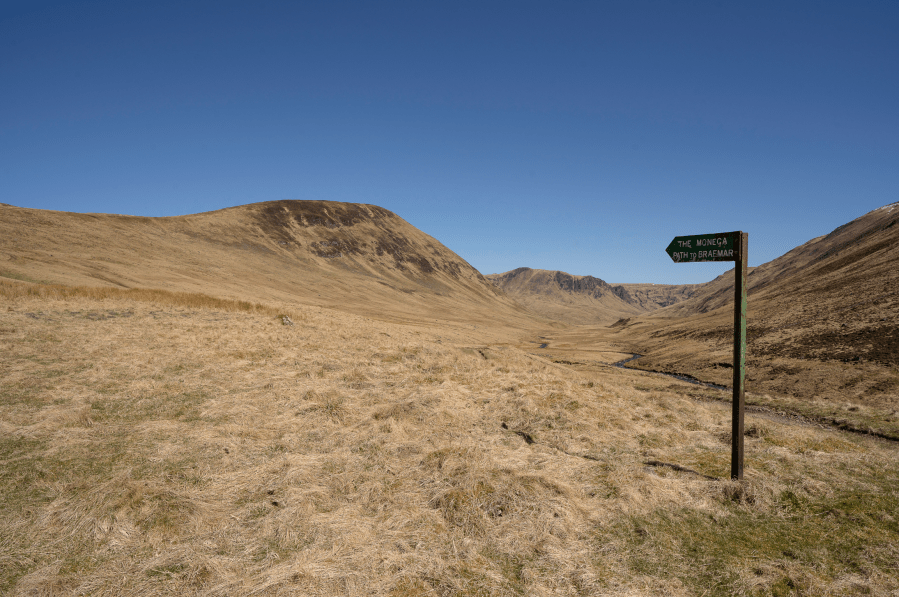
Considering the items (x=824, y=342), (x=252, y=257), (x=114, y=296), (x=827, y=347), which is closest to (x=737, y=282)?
(x=827, y=347)

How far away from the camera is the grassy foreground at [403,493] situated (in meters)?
5.50

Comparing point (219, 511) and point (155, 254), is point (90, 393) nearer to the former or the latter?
point (219, 511)

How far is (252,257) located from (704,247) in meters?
123

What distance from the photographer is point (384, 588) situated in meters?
5.31

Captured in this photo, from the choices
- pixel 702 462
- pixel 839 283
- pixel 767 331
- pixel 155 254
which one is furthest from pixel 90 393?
pixel 155 254

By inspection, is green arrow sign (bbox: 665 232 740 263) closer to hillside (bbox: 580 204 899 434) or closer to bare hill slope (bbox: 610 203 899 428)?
hillside (bbox: 580 204 899 434)

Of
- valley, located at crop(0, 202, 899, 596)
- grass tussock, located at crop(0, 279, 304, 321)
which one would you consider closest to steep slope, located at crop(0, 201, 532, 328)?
grass tussock, located at crop(0, 279, 304, 321)

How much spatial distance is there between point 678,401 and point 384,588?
14803 mm

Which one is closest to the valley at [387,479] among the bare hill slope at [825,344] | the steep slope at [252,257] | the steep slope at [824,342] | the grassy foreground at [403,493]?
the grassy foreground at [403,493]

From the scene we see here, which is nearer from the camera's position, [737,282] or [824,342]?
[737,282]

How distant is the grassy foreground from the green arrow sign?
4601 mm

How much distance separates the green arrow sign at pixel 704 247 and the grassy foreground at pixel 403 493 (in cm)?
460

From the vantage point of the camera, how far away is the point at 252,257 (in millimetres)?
115375

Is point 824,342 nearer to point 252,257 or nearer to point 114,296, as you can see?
point 114,296
